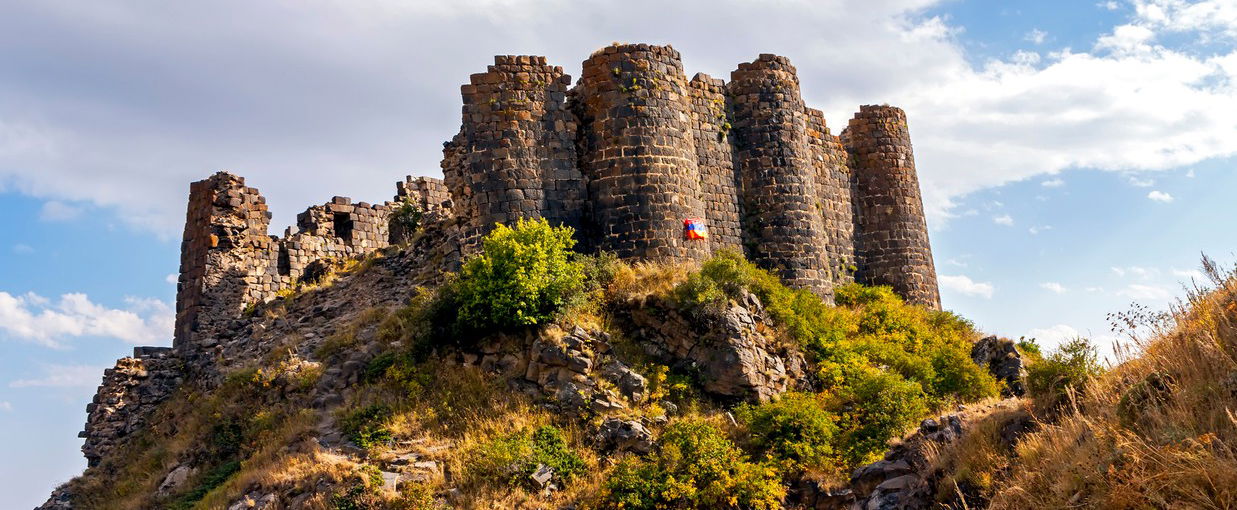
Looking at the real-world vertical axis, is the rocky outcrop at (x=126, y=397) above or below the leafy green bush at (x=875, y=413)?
above

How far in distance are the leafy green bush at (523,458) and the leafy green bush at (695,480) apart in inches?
33.0

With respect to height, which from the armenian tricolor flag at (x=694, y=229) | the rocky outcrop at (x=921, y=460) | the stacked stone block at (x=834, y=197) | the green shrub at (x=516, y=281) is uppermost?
the stacked stone block at (x=834, y=197)

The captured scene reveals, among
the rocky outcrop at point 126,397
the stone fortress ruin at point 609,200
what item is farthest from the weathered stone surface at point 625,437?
the rocky outcrop at point 126,397

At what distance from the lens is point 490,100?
875 inches

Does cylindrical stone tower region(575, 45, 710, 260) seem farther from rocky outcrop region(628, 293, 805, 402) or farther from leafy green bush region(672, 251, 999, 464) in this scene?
rocky outcrop region(628, 293, 805, 402)

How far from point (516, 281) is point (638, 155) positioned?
4.97m

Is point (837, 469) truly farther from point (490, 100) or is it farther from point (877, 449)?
point (490, 100)

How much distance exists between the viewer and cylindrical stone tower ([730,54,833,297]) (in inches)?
969

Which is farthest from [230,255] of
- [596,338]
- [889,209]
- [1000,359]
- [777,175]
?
[1000,359]

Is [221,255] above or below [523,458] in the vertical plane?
above

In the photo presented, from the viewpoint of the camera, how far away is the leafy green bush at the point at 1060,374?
40.9ft

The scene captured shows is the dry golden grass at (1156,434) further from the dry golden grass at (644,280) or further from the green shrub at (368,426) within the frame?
the green shrub at (368,426)

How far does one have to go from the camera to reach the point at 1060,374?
12.8m

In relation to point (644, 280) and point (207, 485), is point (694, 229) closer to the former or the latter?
point (644, 280)
